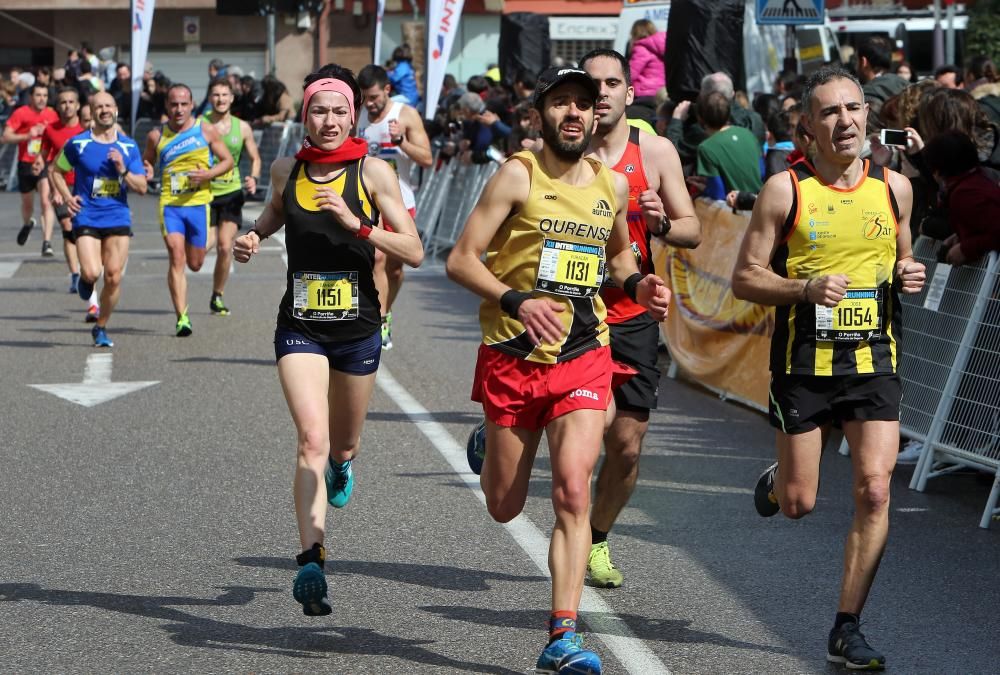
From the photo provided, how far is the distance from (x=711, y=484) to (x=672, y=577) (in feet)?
6.20

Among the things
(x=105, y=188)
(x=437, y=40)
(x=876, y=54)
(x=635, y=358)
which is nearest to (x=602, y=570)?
(x=635, y=358)

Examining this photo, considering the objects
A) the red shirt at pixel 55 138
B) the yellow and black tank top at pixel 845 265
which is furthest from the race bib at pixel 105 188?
the yellow and black tank top at pixel 845 265

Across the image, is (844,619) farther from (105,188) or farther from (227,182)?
(227,182)

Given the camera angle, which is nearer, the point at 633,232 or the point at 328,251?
the point at 328,251

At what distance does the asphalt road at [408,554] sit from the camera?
5582mm

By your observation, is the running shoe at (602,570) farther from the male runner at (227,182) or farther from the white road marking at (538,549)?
the male runner at (227,182)

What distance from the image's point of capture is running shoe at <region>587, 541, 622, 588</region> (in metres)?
6.37

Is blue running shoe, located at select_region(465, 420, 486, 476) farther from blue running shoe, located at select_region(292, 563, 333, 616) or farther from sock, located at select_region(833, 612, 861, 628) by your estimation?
sock, located at select_region(833, 612, 861, 628)

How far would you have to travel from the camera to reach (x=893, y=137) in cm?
857

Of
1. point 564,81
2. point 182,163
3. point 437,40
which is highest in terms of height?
point 437,40

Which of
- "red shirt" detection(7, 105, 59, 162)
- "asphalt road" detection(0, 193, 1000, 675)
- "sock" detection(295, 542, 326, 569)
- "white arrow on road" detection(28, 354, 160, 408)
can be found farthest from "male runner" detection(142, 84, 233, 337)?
"red shirt" detection(7, 105, 59, 162)

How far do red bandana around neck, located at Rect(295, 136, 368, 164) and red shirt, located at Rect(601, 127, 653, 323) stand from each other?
100cm

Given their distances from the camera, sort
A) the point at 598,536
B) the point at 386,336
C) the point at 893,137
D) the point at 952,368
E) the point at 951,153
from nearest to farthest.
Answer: the point at 598,536
the point at 951,153
the point at 952,368
the point at 893,137
the point at 386,336

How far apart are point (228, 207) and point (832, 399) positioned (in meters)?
9.66
